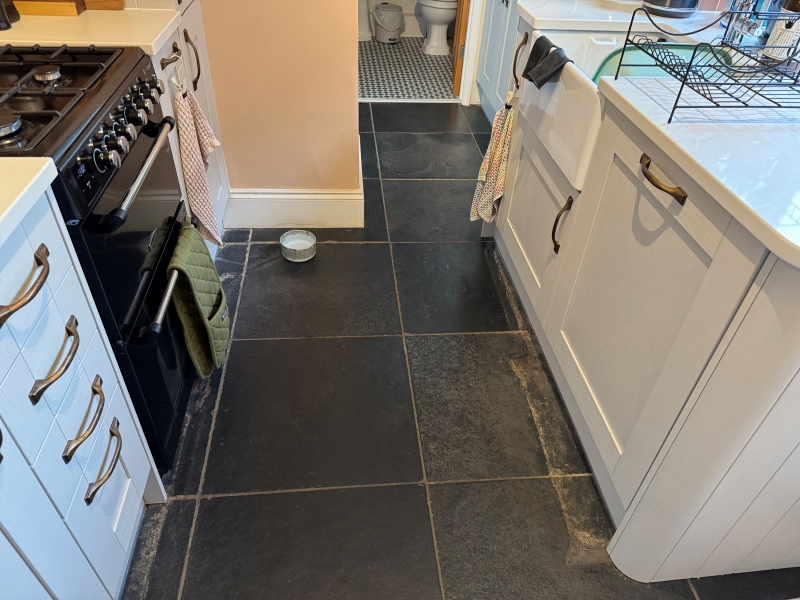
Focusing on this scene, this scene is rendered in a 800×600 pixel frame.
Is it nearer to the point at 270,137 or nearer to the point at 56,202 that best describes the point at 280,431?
the point at 56,202

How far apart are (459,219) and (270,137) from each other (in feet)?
2.91

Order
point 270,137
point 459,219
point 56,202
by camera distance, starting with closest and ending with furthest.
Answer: point 56,202
point 270,137
point 459,219

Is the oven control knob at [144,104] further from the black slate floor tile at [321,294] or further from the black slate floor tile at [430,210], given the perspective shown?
the black slate floor tile at [430,210]

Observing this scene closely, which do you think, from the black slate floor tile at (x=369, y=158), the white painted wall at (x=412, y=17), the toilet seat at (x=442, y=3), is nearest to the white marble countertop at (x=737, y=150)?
the black slate floor tile at (x=369, y=158)

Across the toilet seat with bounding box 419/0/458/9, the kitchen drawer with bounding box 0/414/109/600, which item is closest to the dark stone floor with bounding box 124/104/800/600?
the kitchen drawer with bounding box 0/414/109/600

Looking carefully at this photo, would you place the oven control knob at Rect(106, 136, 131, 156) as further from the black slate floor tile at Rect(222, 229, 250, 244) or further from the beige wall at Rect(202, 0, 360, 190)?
the black slate floor tile at Rect(222, 229, 250, 244)

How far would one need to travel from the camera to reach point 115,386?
3.76 feet

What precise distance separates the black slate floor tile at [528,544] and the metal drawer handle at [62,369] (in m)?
0.92

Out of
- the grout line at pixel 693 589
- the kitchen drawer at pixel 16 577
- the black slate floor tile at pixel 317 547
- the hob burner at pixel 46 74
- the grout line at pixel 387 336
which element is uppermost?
the hob burner at pixel 46 74

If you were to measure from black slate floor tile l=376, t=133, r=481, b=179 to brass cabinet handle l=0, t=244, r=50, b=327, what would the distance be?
2.12 meters

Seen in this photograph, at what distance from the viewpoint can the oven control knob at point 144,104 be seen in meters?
1.28

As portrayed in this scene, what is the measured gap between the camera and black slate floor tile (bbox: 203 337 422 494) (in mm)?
1526

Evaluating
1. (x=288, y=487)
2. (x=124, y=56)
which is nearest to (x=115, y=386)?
(x=288, y=487)

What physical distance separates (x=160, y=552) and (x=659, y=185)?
1.35 m
